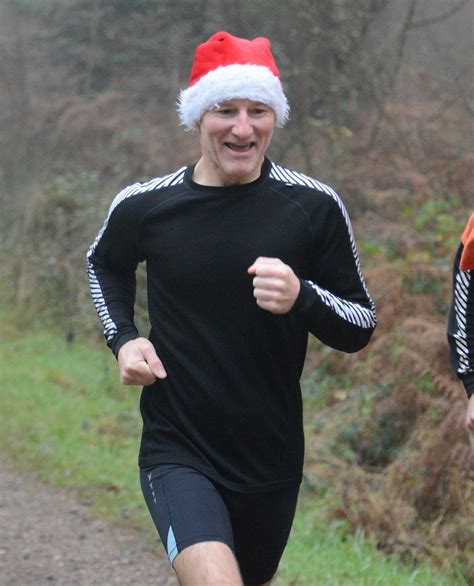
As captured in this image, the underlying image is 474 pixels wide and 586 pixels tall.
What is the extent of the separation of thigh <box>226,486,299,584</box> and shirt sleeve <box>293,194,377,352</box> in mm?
574

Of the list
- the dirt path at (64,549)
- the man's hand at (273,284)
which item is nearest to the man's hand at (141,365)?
the man's hand at (273,284)

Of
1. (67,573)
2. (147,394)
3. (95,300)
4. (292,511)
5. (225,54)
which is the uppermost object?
(225,54)

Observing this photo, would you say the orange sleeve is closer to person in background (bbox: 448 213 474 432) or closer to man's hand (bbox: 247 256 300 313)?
person in background (bbox: 448 213 474 432)

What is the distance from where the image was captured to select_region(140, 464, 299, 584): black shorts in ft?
10.8

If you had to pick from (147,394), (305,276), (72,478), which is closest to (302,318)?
(305,276)

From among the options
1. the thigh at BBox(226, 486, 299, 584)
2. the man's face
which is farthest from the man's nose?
the thigh at BBox(226, 486, 299, 584)

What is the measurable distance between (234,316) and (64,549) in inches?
124

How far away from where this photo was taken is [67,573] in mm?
5828

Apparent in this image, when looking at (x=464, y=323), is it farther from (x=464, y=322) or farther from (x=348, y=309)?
(x=348, y=309)

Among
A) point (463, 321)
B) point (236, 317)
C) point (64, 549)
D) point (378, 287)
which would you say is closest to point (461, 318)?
point (463, 321)

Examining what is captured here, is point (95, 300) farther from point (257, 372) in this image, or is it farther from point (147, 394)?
point (257, 372)

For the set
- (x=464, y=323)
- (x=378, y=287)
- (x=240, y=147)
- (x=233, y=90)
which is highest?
(x=233, y=90)

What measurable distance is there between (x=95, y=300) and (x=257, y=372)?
750mm

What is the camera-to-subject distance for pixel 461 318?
4.07m
